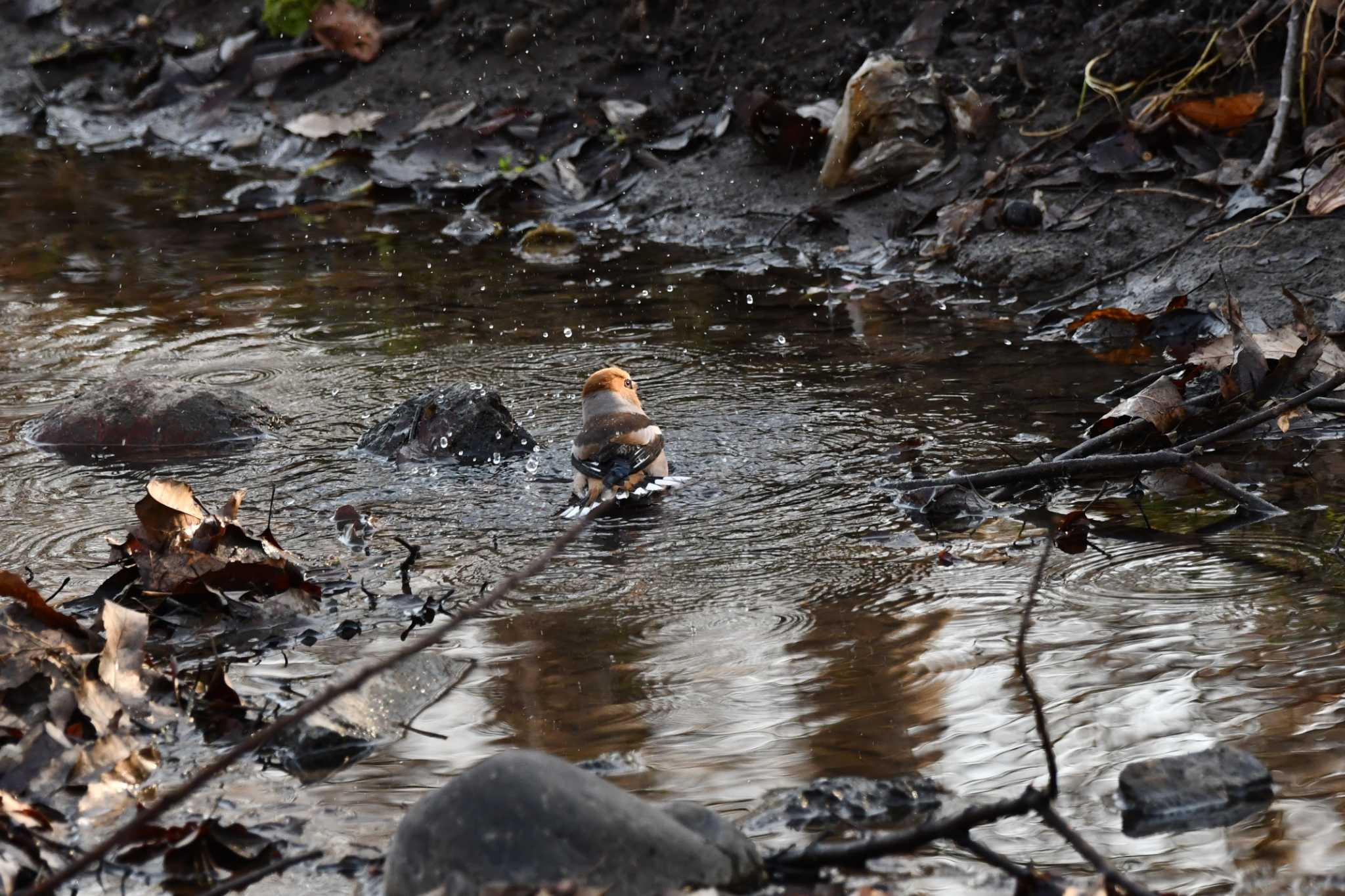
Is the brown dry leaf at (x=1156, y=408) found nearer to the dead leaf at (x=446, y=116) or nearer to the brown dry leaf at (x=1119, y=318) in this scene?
the brown dry leaf at (x=1119, y=318)

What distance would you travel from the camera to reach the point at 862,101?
770 cm

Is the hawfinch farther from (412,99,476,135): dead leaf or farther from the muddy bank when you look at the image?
(412,99,476,135): dead leaf

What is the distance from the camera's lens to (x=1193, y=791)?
8.12 feet

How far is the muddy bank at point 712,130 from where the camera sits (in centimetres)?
679

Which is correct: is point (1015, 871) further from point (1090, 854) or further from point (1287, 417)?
point (1287, 417)

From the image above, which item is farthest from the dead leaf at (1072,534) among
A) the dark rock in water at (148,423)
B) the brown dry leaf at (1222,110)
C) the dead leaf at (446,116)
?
the dead leaf at (446,116)

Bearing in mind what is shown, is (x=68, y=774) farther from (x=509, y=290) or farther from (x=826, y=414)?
(x=509, y=290)

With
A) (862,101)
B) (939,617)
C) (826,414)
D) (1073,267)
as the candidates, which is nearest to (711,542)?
(939,617)

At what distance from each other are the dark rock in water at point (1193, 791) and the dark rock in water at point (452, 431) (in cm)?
285

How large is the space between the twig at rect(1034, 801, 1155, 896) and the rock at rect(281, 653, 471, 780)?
1326 mm

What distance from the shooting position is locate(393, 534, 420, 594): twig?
3676 mm

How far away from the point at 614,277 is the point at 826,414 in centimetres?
251

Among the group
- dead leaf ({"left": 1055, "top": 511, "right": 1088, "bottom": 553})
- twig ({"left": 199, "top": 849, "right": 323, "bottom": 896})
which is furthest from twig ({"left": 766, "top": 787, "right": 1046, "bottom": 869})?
dead leaf ({"left": 1055, "top": 511, "right": 1088, "bottom": 553})

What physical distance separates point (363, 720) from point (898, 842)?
1168 mm
